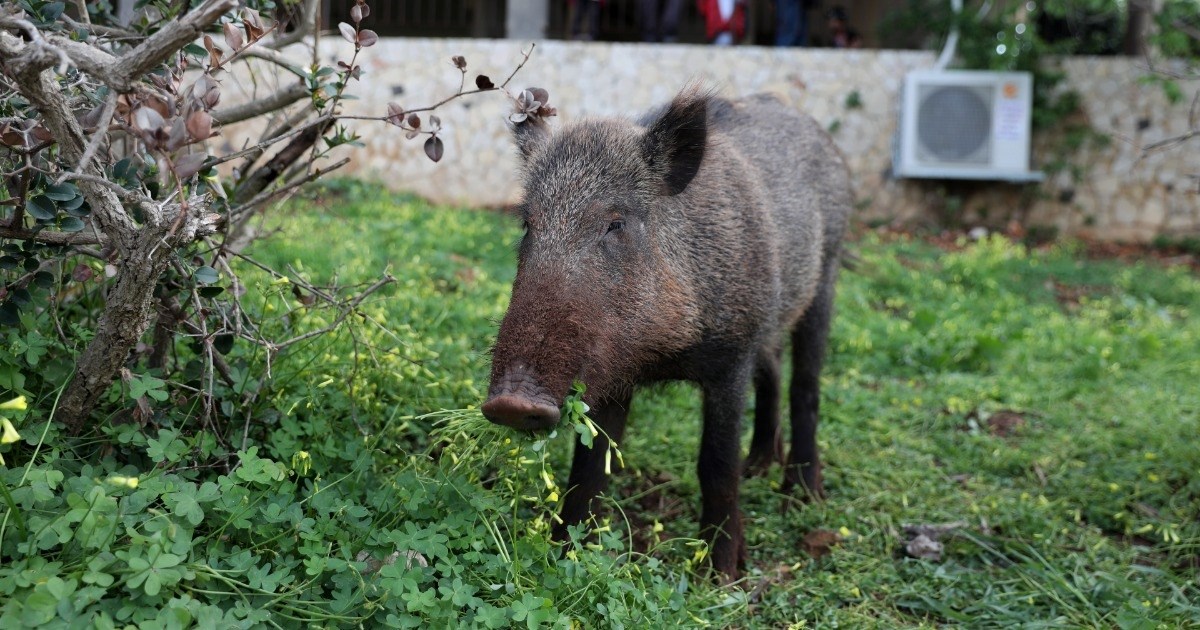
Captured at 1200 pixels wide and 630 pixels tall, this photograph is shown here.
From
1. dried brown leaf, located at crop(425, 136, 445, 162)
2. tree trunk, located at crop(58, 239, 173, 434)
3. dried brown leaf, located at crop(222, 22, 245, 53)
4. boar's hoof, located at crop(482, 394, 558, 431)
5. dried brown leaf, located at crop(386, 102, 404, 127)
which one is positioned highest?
dried brown leaf, located at crop(222, 22, 245, 53)

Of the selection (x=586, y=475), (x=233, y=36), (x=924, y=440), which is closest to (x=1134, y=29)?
(x=924, y=440)

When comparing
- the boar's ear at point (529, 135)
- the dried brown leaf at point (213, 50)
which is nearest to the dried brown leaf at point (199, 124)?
the dried brown leaf at point (213, 50)

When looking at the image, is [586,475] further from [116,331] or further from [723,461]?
[116,331]

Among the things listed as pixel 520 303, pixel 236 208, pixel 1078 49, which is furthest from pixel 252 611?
pixel 1078 49

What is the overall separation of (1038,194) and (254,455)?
473 inches

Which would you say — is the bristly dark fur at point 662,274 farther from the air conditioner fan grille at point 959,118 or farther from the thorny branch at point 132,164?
the air conditioner fan grille at point 959,118

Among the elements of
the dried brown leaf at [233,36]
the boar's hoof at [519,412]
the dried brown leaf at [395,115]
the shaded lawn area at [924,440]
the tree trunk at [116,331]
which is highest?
the dried brown leaf at [233,36]

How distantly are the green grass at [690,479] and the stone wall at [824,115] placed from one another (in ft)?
13.1

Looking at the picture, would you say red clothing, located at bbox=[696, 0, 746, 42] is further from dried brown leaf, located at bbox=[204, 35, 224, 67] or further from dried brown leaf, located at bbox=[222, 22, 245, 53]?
dried brown leaf, located at bbox=[204, 35, 224, 67]

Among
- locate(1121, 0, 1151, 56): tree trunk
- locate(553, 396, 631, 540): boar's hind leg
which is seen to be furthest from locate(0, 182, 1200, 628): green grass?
locate(1121, 0, 1151, 56): tree trunk

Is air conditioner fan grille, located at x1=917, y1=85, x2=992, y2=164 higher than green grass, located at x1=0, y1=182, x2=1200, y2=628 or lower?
higher

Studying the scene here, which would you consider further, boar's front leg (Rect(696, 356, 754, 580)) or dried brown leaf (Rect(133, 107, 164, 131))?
boar's front leg (Rect(696, 356, 754, 580))

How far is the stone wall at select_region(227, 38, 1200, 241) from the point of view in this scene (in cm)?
1221

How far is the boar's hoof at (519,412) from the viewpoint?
2.92 metres
